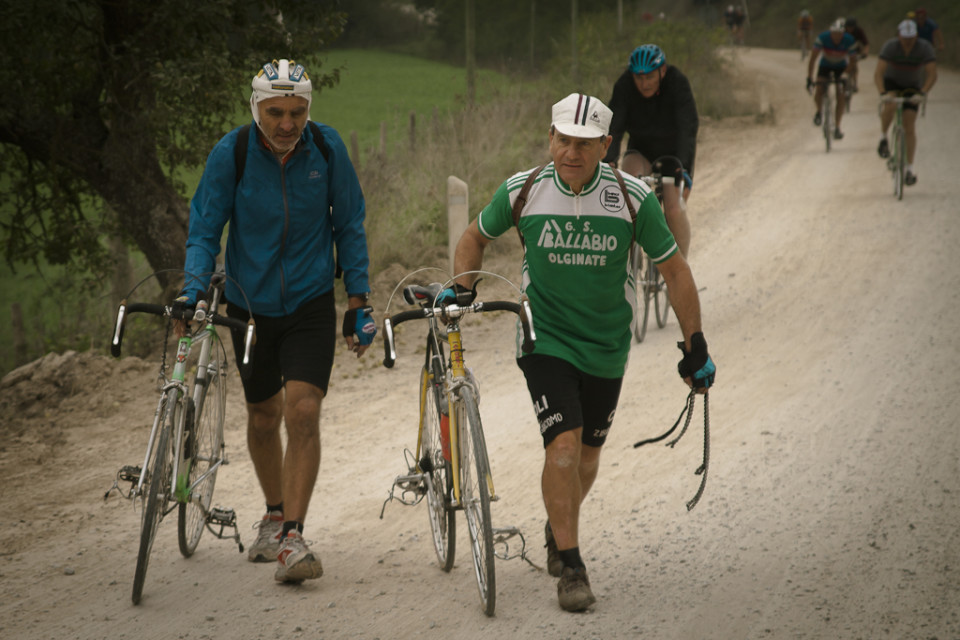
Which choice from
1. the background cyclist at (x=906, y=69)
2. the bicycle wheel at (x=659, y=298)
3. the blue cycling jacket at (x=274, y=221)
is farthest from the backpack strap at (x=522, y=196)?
the background cyclist at (x=906, y=69)

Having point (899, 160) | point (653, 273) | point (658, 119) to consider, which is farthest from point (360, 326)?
point (899, 160)

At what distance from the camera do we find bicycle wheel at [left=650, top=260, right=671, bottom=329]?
8852 millimetres

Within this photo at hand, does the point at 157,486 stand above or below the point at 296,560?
above

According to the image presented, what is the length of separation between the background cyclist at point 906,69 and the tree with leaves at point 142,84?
7129 millimetres

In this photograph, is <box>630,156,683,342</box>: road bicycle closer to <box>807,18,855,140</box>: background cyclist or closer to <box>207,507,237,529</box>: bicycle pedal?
<box>207,507,237,529</box>: bicycle pedal

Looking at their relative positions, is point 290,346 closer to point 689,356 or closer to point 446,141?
point 689,356

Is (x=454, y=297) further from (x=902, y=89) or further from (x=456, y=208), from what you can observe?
(x=902, y=89)

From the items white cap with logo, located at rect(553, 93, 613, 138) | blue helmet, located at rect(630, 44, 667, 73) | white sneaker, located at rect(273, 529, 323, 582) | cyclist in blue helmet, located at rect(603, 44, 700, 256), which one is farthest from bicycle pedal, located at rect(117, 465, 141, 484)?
blue helmet, located at rect(630, 44, 667, 73)

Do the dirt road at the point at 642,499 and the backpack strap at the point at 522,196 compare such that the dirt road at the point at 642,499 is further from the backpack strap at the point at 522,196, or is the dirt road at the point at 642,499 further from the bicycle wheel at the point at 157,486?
the backpack strap at the point at 522,196

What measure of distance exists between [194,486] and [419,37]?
40.5 metres

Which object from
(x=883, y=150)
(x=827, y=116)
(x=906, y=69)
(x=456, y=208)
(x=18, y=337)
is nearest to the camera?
(x=456, y=208)

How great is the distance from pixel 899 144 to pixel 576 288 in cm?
1047

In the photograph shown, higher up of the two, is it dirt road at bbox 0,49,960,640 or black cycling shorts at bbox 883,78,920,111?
black cycling shorts at bbox 883,78,920,111

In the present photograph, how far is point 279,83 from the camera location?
13.8 feet
